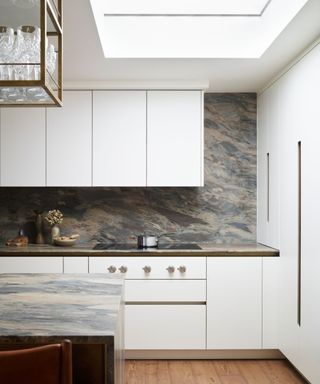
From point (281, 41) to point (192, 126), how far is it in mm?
1207

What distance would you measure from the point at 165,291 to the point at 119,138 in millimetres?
1330

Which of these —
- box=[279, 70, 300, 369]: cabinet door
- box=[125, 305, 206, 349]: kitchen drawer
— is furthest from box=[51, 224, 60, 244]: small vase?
box=[279, 70, 300, 369]: cabinet door

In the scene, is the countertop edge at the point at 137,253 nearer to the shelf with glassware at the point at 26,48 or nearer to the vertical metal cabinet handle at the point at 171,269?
the vertical metal cabinet handle at the point at 171,269

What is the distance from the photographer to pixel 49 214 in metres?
4.27

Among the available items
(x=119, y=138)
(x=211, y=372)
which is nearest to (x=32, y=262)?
(x=119, y=138)

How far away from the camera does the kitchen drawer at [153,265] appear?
12.4 ft

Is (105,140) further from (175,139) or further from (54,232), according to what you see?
(54,232)

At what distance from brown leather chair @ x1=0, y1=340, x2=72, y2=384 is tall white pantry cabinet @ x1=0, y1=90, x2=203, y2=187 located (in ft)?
9.52

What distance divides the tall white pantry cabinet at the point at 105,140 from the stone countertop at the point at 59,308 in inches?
63.6

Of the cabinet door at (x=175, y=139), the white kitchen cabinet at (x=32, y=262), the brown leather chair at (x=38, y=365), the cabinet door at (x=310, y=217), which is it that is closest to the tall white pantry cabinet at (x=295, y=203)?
the cabinet door at (x=310, y=217)

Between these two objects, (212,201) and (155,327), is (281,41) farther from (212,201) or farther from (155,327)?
(155,327)

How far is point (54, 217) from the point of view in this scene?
4254 mm

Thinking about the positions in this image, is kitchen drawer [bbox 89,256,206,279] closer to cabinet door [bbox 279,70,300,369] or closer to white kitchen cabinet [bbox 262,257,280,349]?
white kitchen cabinet [bbox 262,257,280,349]

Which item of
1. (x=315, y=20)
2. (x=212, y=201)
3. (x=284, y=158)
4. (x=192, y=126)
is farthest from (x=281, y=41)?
(x=212, y=201)
